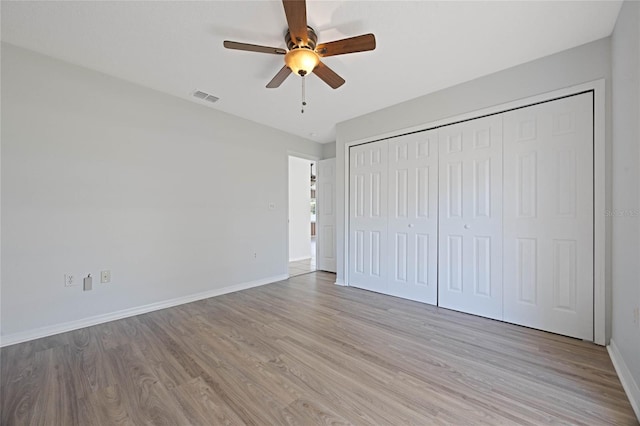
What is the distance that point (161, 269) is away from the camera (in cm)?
304

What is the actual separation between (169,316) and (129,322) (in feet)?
1.15

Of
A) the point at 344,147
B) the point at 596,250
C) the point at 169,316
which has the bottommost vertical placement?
the point at 169,316

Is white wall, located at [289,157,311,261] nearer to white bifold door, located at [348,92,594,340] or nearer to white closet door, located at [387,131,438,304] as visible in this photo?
white bifold door, located at [348,92,594,340]

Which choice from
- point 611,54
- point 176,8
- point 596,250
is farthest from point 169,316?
point 611,54

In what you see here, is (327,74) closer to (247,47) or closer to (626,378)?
(247,47)

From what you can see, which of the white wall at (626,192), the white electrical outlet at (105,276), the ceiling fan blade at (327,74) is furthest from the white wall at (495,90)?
the white electrical outlet at (105,276)

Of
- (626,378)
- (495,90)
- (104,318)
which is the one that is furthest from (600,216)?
(104,318)

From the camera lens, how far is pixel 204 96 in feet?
10.3

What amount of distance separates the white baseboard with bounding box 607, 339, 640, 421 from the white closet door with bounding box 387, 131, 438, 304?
4.61ft

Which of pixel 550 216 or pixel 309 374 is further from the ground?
pixel 550 216

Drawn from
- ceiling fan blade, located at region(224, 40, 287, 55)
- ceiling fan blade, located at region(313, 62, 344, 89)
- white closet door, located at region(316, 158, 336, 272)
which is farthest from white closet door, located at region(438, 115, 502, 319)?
white closet door, located at region(316, 158, 336, 272)

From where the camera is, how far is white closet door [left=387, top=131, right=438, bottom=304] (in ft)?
10.2

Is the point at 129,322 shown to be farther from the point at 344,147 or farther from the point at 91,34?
the point at 344,147

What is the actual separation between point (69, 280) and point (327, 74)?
3046 millimetres
